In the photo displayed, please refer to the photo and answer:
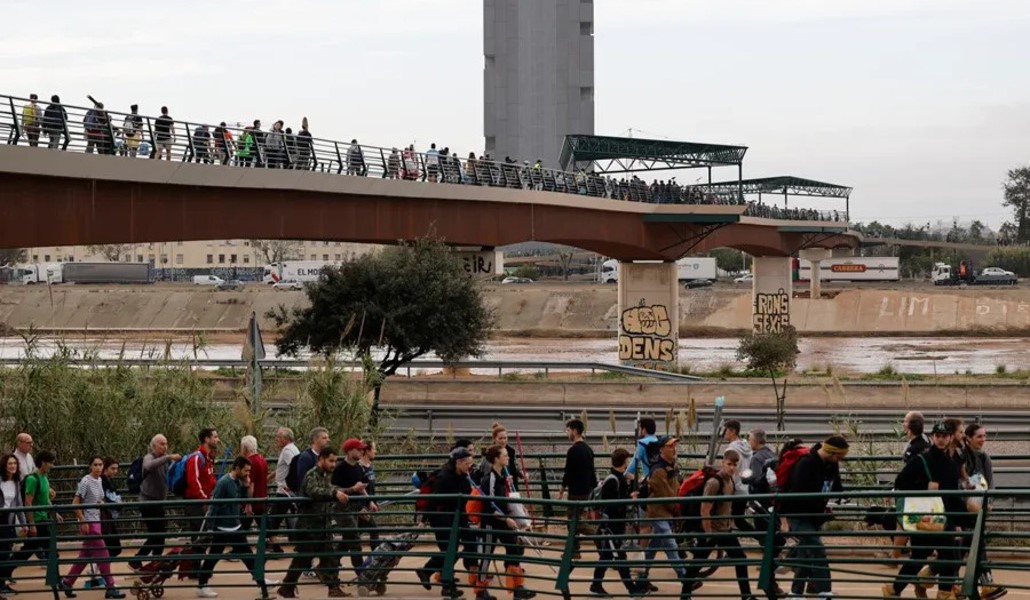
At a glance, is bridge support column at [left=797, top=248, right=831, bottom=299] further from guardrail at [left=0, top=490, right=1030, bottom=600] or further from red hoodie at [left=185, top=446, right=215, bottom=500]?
red hoodie at [left=185, top=446, right=215, bottom=500]

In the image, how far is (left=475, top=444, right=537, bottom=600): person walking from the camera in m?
13.5

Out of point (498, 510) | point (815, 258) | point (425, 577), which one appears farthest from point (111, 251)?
point (498, 510)

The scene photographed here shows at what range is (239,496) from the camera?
14367 mm

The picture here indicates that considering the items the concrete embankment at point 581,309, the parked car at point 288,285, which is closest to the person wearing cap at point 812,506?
the concrete embankment at point 581,309

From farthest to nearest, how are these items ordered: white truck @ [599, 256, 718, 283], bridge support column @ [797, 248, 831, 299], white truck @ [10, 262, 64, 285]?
white truck @ [599, 256, 718, 283]
white truck @ [10, 262, 64, 285]
bridge support column @ [797, 248, 831, 299]

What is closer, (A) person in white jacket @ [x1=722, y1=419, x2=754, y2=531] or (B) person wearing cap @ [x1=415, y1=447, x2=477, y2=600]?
(B) person wearing cap @ [x1=415, y1=447, x2=477, y2=600]

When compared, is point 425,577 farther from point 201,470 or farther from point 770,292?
point 770,292

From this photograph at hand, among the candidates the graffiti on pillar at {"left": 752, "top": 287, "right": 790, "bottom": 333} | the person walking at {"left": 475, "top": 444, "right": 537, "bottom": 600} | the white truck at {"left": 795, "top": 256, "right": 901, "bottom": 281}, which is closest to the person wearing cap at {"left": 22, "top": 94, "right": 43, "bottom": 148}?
the person walking at {"left": 475, "top": 444, "right": 537, "bottom": 600}

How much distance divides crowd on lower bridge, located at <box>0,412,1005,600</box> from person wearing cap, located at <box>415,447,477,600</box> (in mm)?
21

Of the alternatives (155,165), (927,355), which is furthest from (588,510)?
(927,355)

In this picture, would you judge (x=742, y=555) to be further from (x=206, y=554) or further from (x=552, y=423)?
(x=552, y=423)

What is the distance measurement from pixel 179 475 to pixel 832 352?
6660 cm

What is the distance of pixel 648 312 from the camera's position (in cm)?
6062

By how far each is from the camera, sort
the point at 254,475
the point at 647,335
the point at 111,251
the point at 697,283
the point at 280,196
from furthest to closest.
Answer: the point at 111,251 → the point at 697,283 → the point at 647,335 → the point at 280,196 → the point at 254,475
